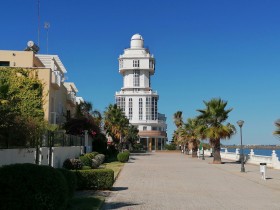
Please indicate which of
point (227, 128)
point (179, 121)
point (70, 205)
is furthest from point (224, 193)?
point (179, 121)

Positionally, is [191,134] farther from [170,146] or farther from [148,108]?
[148,108]

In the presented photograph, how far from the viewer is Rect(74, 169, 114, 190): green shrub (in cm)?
1684

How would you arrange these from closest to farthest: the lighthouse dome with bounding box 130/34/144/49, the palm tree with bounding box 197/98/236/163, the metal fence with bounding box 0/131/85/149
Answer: the metal fence with bounding box 0/131/85/149 → the palm tree with bounding box 197/98/236/163 → the lighthouse dome with bounding box 130/34/144/49

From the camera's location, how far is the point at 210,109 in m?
41.3

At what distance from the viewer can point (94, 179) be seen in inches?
667

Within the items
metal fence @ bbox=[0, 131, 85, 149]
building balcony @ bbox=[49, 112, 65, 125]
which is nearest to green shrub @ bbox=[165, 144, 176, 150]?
building balcony @ bbox=[49, 112, 65, 125]

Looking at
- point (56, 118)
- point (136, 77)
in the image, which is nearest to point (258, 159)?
point (56, 118)

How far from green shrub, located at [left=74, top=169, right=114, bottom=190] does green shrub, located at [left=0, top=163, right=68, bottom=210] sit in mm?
8334

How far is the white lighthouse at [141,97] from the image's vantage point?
100750 mm

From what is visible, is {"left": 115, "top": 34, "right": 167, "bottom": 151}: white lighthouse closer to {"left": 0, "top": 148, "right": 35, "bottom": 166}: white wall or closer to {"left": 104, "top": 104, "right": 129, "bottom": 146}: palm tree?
{"left": 104, "top": 104, "right": 129, "bottom": 146}: palm tree

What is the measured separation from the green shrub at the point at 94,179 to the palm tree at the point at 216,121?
956 inches

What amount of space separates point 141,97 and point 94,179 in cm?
8371

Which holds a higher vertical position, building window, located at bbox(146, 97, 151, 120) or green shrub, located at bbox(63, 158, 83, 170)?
building window, located at bbox(146, 97, 151, 120)

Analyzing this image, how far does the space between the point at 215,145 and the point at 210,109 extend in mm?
3534
